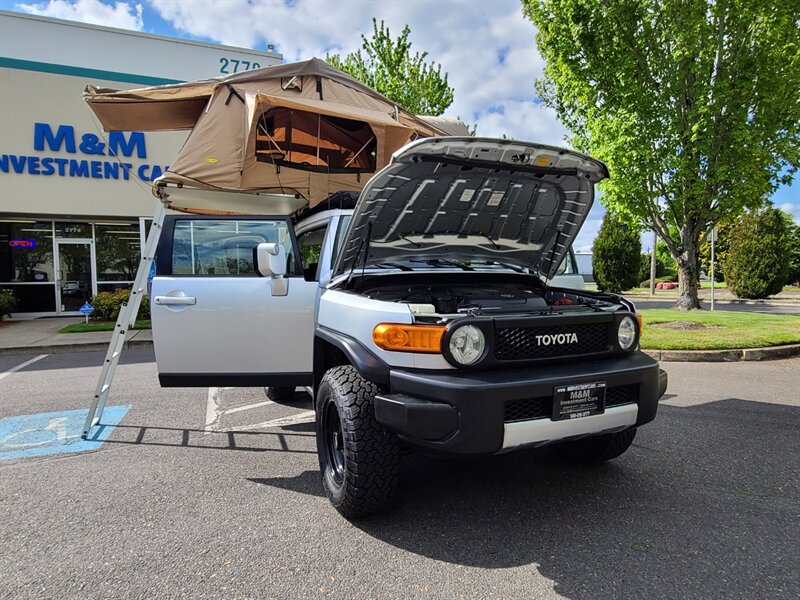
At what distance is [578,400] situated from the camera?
2.54 meters

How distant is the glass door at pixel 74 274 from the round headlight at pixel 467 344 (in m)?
15.4

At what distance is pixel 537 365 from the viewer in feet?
8.84

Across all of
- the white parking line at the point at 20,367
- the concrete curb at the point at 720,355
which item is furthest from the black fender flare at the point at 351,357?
the white parking line at the point at 20,367

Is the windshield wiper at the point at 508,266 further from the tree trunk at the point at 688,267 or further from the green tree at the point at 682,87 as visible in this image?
the tree trunk at the point at 688,267

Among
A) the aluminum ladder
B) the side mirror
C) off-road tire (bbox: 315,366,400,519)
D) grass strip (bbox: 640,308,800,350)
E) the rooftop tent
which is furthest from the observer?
grass strip (bbox: 640,308,800,350)

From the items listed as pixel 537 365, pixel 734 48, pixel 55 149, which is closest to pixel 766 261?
pixel 734 48

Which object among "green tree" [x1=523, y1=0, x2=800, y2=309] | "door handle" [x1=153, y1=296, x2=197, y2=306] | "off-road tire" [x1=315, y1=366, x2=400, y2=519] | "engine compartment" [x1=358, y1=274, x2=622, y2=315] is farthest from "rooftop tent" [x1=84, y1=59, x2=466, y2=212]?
"green tree" [x1=523, y1=0, x2=800, y2=309]

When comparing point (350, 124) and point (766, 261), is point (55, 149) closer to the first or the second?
point (350, 124)

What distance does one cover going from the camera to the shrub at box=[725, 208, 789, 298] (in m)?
20.5

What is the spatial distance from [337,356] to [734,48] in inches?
487

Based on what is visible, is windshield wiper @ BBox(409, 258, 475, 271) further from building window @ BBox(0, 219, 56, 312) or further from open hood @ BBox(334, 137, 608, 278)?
building window @ BBox(0, 219, 56, 312)

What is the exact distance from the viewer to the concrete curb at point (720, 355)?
7.55 meters

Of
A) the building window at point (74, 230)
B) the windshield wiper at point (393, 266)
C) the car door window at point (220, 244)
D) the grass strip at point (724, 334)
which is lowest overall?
the grass strip at point (724, 334)

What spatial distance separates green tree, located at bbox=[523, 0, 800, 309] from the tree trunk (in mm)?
1571
